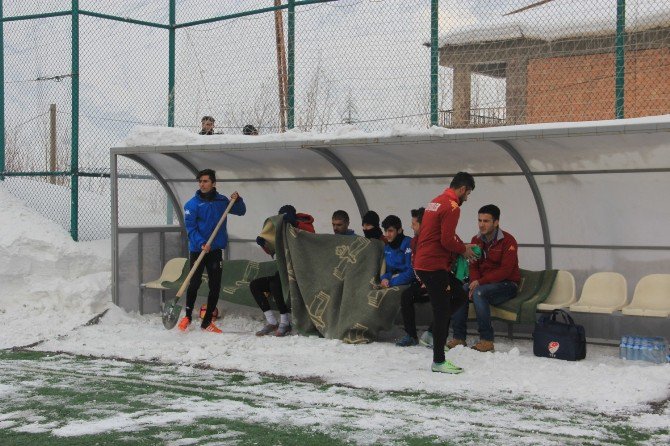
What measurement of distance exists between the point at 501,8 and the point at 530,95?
92 cm

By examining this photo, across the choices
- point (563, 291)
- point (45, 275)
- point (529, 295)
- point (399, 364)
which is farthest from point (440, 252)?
point (45, 275)

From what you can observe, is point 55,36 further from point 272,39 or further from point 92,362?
point 92,362

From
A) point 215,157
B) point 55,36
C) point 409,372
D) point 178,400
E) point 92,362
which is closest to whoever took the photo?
point 178,400

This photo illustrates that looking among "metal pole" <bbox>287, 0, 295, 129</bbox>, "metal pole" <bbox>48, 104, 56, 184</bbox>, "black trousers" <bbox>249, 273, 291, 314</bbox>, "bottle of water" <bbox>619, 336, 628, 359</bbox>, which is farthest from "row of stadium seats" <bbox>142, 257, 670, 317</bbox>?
"metal pole" <bbox>48, 104, 56, 184</bbox>

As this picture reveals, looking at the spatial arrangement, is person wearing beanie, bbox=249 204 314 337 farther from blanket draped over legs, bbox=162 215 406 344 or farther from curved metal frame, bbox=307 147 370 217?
curved metal frame, bbox=307 147 370 217

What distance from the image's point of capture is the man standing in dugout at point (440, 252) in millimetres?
7695

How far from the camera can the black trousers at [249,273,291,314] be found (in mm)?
10078

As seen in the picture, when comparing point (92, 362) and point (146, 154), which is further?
point (146, 154)

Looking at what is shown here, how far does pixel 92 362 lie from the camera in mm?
8469

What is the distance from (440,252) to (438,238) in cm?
11

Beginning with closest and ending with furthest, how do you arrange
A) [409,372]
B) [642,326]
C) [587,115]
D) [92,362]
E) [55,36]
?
[409,372] → [92,362] → [642,326] → [587,115] → [55,36]

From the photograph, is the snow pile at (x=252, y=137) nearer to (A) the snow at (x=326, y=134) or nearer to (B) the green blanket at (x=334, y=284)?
(A) the snow at (x=326, y=134)

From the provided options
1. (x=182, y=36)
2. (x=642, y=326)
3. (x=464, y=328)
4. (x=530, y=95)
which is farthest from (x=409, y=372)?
(x=182, y=36)

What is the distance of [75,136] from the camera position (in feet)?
41.0
